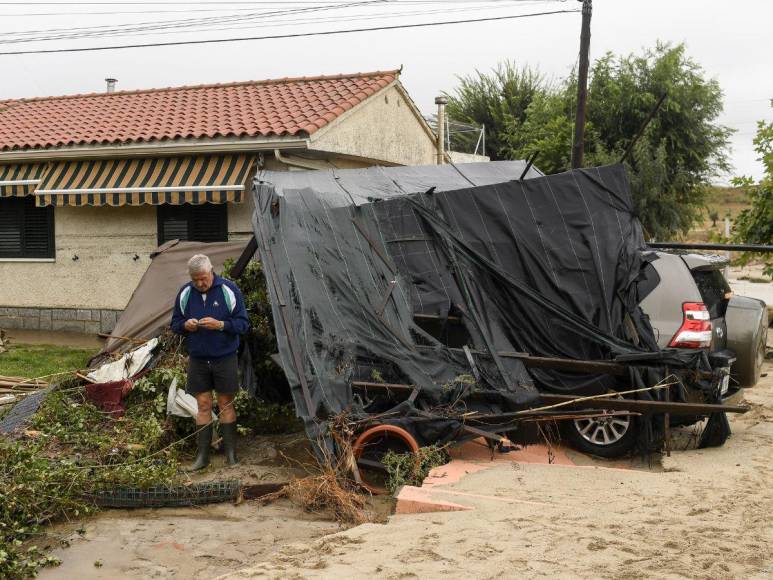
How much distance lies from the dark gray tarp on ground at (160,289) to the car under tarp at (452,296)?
1.49 metres

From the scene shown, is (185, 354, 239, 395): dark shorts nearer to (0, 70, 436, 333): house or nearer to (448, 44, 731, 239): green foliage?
(0, 70, 436, 333): house

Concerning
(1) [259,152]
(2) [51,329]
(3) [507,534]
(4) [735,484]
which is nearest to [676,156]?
(1) [259,152]

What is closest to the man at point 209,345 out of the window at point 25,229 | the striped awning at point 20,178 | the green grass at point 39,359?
the green grass at point 39,359

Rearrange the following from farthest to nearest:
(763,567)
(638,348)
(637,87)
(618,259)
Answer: (637,87)
(618,259)
(638,348)
(763,567)

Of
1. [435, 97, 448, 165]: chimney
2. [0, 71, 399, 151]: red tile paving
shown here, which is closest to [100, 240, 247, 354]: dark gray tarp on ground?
[0, 71, 399, 151]: red tile paving

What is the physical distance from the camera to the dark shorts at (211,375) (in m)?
7.18

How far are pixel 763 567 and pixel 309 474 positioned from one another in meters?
3.50

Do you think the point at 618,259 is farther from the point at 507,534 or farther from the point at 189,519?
the point at 189,519

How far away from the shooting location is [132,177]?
14117mm

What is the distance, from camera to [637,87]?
23500mm

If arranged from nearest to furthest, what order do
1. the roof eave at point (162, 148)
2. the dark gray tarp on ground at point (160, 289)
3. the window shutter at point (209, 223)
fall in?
the dark gray tarp on ground at point (160, 289) → the roof eave at point (162, 148) → the window shutter at point (209, 223)

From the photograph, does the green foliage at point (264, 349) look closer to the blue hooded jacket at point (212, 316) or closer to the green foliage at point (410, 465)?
the blue hooded jacket at point (212, 316)

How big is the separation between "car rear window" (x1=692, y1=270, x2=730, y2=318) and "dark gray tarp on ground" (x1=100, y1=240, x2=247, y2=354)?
4943 mm

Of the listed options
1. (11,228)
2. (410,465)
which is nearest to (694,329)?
(410,465)
